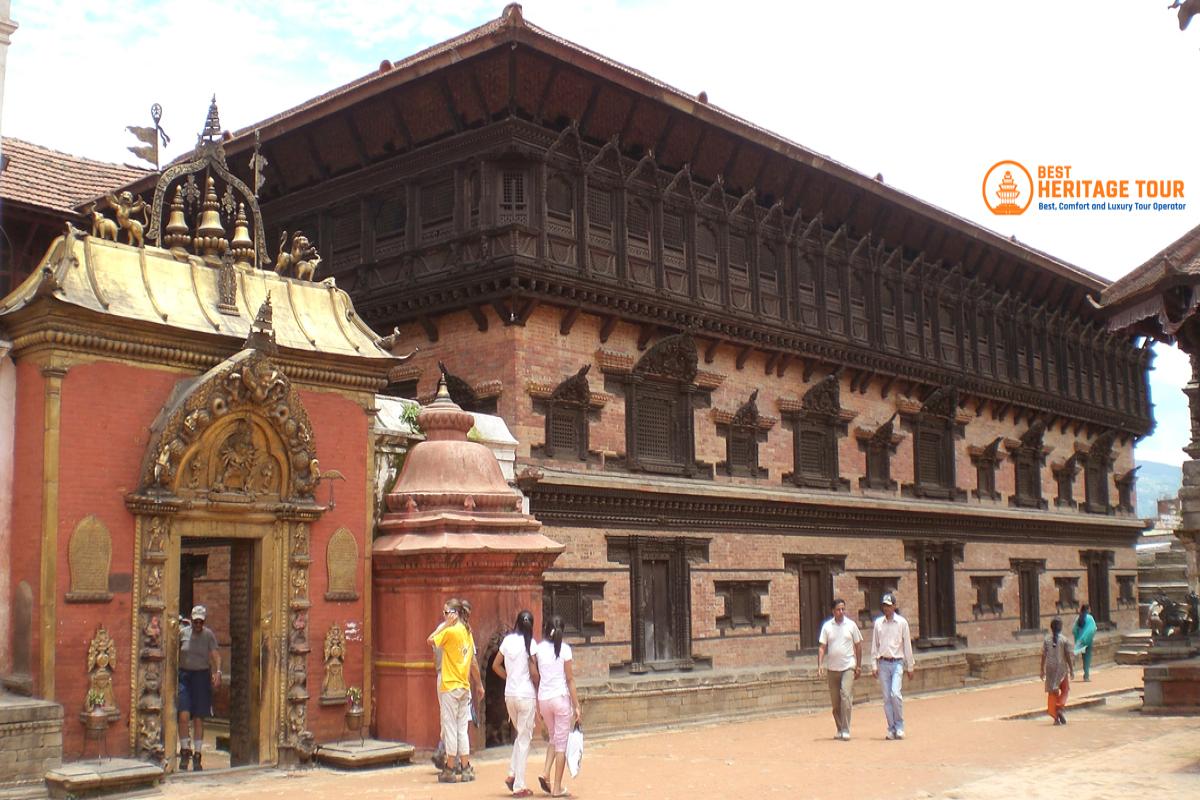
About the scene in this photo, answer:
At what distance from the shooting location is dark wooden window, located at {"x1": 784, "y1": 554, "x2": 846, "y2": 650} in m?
25.7

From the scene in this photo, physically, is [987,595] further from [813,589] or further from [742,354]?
[742,354]

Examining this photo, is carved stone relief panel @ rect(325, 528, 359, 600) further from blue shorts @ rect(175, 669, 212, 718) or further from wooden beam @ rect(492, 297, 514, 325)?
wooden beam @ rect(492, 297, 514, 325)

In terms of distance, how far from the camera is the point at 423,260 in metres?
21.7

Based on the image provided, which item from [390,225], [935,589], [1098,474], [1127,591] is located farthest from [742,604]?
[1127,591]

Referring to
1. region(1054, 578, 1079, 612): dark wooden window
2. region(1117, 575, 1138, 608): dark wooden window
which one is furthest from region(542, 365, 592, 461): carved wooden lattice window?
region(1117, 575, 1138, 608): dark wooden window

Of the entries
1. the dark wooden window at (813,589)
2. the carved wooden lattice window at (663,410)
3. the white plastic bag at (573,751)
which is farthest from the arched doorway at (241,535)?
the dark wooden window at (813,589)

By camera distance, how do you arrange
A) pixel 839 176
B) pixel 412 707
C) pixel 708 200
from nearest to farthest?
pixel 412 707 → pixel 708 200 → pixel 839 176

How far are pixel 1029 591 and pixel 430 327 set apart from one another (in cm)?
1964

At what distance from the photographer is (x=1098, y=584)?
3762cm

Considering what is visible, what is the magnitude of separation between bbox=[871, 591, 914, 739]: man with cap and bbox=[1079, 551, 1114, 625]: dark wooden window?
22.1 metres

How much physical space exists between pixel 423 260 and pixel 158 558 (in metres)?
9.86

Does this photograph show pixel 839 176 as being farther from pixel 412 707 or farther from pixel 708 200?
pixel 412 707

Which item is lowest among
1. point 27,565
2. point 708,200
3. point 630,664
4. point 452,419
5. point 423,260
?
point 630,664

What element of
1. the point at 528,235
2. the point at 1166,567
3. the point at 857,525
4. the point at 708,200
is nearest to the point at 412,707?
the point at 528,235
